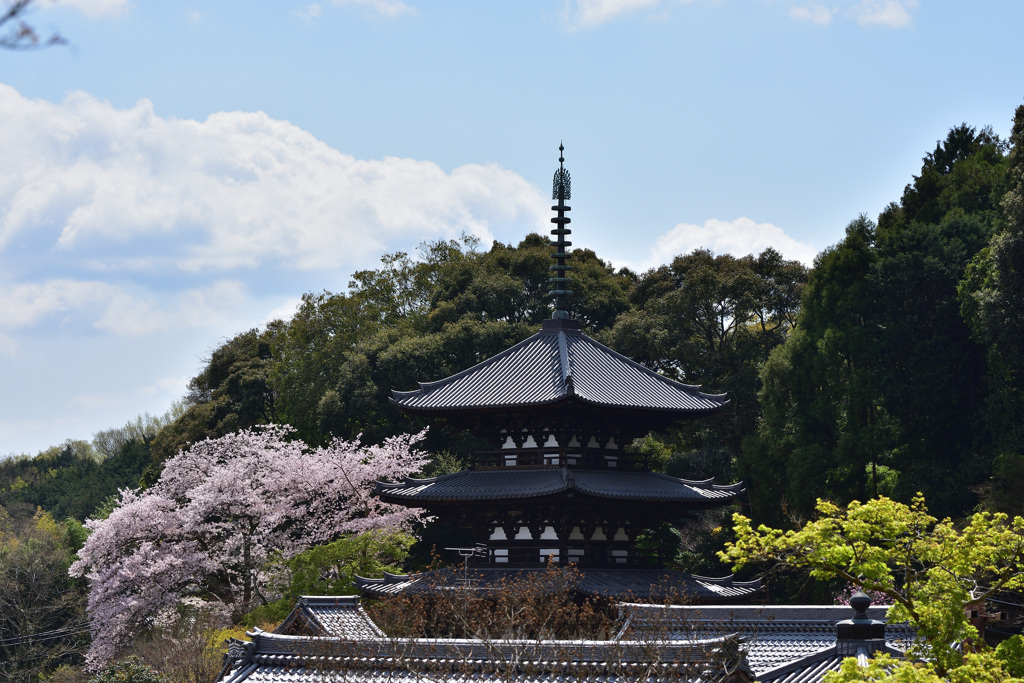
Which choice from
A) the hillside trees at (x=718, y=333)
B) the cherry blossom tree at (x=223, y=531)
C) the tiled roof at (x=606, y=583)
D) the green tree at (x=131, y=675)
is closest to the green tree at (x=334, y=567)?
the tiled roof at (x=606, y=583)

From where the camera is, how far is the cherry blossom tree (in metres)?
32.2

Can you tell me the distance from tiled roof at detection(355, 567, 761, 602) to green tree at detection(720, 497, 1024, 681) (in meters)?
9.33

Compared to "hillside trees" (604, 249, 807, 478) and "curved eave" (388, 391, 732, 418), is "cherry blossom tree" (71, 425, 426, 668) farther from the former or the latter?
"hillside trees" (604, 249, 807, 478)

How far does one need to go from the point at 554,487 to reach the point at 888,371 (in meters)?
16.2

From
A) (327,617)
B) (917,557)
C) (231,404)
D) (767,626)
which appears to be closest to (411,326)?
(231,404)

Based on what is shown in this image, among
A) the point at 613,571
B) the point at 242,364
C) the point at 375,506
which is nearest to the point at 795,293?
the point at 375,506

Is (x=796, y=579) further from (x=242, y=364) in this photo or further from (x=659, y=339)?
(x=242, y=364)

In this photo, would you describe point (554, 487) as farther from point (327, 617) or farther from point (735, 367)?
point (735, 367)

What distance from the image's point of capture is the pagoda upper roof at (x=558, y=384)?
2497cm

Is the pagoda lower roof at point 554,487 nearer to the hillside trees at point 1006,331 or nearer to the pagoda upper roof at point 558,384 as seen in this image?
the pagoda upper roof at point 558,384

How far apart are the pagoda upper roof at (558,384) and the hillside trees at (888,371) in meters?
10.7

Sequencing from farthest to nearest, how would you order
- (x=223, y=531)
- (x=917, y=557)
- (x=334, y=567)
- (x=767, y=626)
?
(x=223, y=531) → (x=334, y=567) → (x=767, y=626) → (x=917, y=557)

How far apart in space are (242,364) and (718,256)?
25.9 metres

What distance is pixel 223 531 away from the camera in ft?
109
